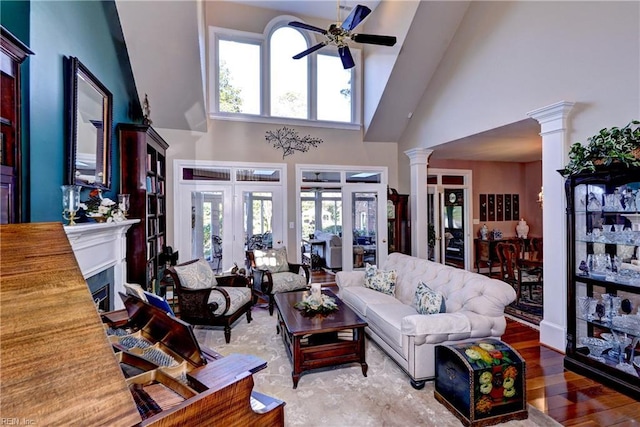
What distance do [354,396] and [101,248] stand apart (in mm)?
2456

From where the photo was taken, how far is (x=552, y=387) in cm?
267

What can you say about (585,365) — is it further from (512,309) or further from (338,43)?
(338,43)

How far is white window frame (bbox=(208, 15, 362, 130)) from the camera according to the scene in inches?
219

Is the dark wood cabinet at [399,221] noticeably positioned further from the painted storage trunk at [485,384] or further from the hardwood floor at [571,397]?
the painted storage trunk at [485,384]

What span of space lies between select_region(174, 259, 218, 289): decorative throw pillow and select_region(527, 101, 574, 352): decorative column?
3.76 metres

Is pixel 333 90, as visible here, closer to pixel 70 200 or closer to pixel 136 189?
pixel 136 189

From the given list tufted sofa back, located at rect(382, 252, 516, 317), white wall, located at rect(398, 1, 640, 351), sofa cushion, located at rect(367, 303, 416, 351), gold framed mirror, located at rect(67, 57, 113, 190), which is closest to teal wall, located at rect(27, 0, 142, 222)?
gold framed mirror, located at rect(67, 57, 113, 190)

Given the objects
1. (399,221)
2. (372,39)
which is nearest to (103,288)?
(372,39)

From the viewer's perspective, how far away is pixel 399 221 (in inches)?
253

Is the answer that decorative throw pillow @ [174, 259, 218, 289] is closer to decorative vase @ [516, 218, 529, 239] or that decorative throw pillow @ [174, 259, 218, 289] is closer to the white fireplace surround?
the white fireplace surround

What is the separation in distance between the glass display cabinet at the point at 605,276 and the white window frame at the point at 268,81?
4155mm

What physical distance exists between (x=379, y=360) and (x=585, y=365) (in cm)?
175

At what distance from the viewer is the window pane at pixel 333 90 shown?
20.6 ft

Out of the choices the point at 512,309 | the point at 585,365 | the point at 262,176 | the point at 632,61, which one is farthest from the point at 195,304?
the point at 632,61
